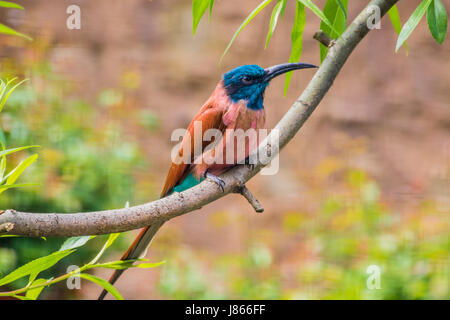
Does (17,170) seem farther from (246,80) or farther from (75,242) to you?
(246,80)

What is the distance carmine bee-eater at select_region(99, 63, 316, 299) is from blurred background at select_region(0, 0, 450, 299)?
1.16m

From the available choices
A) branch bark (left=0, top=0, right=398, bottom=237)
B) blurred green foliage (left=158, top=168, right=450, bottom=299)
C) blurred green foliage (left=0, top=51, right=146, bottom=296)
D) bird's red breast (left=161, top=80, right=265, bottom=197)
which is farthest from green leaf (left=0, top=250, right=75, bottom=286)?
blurred green foliage (left=158, top=168, right=450, bottom=299)

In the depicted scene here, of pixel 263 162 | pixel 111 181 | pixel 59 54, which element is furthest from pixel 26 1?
pixel 263 162

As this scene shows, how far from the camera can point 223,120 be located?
159 centimetres

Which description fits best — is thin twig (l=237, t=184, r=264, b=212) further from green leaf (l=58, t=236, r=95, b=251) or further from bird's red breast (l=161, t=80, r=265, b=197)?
green leaf (l=58, t=236, r=95, b=251)

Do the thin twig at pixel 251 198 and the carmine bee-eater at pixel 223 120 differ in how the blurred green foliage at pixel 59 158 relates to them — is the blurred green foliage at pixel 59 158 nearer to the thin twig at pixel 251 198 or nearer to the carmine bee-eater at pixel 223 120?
the carmine bee-eater at pixel 223 120

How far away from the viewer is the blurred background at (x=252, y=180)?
2.69 meters

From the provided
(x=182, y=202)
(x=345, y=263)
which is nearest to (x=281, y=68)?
(x=182, y=202)

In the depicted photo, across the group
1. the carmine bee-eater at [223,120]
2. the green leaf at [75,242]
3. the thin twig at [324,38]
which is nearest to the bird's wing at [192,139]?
the carmine bee-eater at [223,120]

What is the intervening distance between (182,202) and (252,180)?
315cm

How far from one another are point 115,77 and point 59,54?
24.9 inches

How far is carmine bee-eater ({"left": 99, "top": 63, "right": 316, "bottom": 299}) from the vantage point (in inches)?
59.9

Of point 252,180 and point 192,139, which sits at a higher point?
point 252,180
